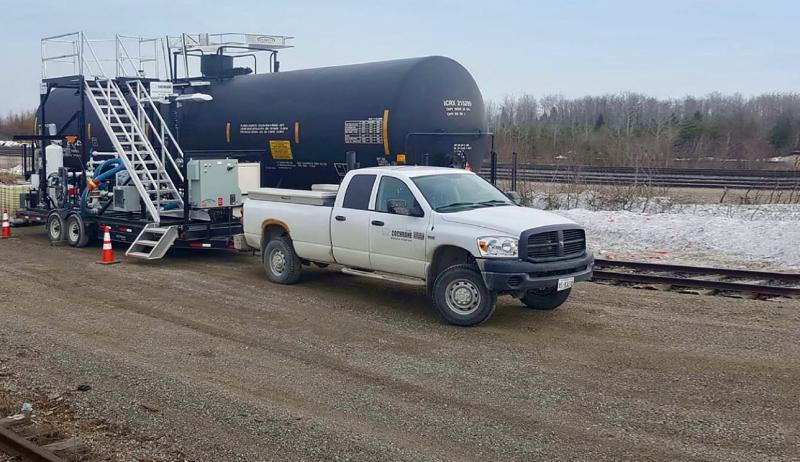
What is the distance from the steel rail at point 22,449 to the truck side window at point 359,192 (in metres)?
5.83

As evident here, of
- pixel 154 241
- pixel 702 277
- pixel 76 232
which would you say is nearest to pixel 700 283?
pixel 702 277

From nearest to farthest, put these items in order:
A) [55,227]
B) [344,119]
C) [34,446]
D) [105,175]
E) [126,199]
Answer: [34,446] → [344,119] → [126,199] → [105,175] → [55,227]

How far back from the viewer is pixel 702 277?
43.1 feet

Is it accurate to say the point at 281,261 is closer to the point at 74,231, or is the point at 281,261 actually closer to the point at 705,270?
the point at 74,231

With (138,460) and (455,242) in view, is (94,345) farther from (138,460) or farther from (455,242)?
(455,242)

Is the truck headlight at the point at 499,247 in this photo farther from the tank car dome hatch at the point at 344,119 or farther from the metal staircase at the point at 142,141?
the metal staircase at the point at 142,141

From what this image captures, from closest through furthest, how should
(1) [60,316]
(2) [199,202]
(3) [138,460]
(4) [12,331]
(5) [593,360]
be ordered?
(3) [138,460], (5) [593,360], (4) [12,331], (1) [60,316], (2) [199,202]

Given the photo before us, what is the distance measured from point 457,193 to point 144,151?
841 centimetres

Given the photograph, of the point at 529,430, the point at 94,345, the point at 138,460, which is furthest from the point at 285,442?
the point at 94,345

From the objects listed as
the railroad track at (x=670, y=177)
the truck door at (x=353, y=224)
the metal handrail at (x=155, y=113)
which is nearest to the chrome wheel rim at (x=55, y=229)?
the metal handrail at (x=155, y=113)

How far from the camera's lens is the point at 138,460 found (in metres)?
5.55

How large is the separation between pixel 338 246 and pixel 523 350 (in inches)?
139

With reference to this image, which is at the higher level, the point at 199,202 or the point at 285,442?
the point at 199,202

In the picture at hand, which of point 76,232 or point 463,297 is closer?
point 463,297
